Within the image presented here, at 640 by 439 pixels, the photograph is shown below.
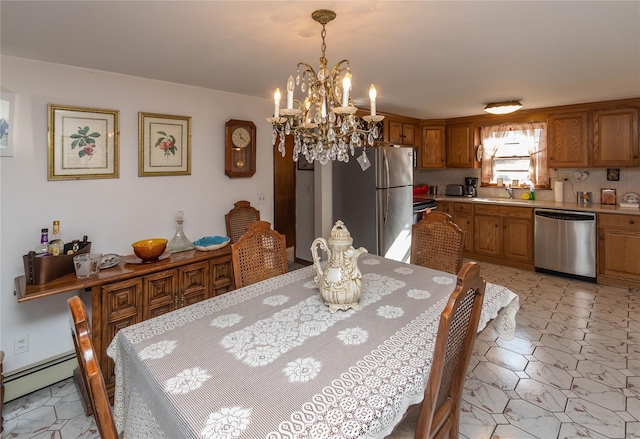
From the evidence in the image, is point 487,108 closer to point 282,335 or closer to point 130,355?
point 282,335

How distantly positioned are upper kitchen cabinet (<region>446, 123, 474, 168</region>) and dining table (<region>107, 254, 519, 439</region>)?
13.2 feet

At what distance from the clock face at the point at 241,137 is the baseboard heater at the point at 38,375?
211 centimetres

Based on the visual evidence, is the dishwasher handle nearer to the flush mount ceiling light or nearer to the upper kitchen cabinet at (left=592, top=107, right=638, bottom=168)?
the upper kitchen cabinet at (left=592, top=107, right=638, bottom=168)

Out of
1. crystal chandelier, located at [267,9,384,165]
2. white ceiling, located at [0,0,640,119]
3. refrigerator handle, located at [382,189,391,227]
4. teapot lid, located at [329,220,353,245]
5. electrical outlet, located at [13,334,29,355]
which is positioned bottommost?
electrical outlet, located at [13,334,29,355]

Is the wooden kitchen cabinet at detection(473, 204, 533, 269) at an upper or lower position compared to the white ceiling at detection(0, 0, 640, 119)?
lower

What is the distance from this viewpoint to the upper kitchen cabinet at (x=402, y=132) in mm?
4875

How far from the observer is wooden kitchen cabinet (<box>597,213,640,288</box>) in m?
3.79

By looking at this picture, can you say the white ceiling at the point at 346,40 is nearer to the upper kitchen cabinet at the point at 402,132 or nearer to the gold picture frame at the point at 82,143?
the gold picture frame at the point at 82,143

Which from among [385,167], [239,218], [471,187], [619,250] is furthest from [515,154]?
[239,218]

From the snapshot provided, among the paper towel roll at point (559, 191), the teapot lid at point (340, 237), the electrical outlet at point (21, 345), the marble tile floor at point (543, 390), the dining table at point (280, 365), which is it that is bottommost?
the marble tile floor at point (543, 390)

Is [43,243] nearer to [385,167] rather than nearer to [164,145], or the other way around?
[164,145]

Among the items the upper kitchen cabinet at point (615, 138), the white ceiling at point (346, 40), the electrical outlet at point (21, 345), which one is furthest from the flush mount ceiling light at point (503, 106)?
the electrical outlet at point (21, 345)

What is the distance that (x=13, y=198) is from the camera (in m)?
2.18

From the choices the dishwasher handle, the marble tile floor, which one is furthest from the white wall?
the dishwasher handle
